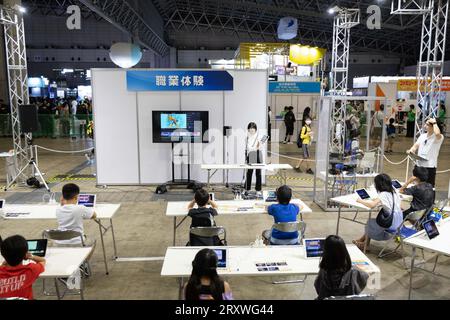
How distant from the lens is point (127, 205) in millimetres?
7473

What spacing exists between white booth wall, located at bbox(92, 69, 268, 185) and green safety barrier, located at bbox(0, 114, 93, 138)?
29.5 ft

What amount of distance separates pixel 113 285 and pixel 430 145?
508 centimetres

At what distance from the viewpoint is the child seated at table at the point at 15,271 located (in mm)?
2842

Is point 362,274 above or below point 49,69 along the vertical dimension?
below

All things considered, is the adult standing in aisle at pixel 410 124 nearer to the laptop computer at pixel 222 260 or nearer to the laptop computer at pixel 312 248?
the laptop computer at pixel 312 248

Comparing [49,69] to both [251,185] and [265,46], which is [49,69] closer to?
[265,46]

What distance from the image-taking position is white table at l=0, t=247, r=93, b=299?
3.17 m

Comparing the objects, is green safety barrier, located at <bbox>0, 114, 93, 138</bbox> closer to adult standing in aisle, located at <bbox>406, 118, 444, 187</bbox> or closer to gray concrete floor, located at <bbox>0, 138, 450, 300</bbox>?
gray concrete floor, located at <bbox>0, 138, 450, 300</bbox>

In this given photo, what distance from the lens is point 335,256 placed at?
279 cm

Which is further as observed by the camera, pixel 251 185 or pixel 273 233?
pixel 251 185

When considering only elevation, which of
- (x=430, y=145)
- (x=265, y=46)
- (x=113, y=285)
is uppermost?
(x=265, y=46)

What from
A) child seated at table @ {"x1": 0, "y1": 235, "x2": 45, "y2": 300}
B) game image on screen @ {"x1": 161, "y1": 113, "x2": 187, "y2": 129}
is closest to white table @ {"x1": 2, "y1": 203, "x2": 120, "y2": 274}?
child seated at table @ {"x1": 0, "y1": 235, "x2": 45, "y2": 300}
